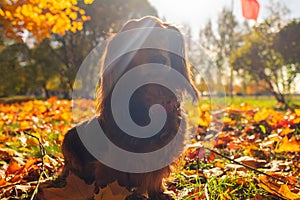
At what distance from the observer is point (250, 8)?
2061mm

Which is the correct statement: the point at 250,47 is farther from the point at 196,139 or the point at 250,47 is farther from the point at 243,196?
the point at 243,196

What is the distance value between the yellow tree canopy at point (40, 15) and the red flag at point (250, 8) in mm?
2040

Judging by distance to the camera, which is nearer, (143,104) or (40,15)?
(143,104)

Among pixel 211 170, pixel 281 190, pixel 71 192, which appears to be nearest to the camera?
pixel 281 190

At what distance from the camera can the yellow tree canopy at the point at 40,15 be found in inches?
129

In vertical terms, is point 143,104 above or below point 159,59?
below

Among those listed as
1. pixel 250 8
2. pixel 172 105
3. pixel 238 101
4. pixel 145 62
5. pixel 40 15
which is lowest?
pixel 238 101

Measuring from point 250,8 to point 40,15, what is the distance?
489 cm

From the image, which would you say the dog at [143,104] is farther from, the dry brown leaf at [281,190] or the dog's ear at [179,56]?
the dry brown leaf at [281,190]

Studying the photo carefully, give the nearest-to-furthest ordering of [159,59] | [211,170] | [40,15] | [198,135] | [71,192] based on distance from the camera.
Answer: [71,192]
[159,59]
[211,170]
[198,135]
[40,15]

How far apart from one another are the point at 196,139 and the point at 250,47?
9.82m

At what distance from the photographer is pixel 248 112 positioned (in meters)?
5.07

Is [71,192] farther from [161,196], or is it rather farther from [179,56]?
[179,56]

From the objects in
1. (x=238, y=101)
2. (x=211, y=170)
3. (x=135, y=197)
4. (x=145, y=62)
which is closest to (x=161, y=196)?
(x=135, y=197)
